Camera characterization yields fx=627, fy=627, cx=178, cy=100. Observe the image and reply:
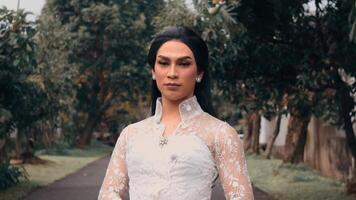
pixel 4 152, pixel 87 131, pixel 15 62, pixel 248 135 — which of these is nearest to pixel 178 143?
pixel 15 62

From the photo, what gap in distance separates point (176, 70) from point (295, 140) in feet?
61.3

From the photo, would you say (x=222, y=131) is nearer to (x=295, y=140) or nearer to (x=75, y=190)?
(x=75, y=190)

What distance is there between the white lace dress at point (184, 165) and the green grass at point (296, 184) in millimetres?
10619

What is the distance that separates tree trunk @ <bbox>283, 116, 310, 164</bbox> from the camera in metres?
20.1

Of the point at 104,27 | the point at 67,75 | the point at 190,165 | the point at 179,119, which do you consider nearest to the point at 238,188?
the point at 190,165

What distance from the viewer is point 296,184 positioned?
16000 millimetres

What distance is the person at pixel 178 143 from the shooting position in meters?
2.75

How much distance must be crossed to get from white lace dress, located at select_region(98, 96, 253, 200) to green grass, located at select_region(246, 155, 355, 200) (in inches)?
418

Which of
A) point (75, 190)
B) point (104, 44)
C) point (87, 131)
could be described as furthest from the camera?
point (87, 131)

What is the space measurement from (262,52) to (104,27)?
984 inches

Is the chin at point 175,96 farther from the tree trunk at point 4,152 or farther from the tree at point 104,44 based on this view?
the tree at point 104,44

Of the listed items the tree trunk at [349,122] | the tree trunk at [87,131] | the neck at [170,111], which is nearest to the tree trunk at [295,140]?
the tree trunk at [349,122]

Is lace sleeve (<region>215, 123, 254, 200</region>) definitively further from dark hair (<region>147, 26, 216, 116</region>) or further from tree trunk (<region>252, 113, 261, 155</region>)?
tree trunk (<region>252, 113, 261, 155</region>)

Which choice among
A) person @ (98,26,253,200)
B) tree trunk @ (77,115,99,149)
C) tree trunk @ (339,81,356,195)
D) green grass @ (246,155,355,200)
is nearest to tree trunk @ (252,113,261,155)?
green grass @ (246,155,355,200)
